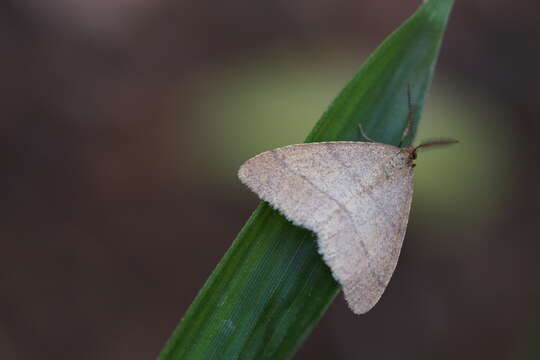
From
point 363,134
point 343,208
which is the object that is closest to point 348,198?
point 343,208

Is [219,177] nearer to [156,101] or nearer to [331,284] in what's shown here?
[156,101]

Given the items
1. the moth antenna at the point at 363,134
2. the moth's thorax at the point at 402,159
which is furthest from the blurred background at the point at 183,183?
the moth antenna at the point at 363,134

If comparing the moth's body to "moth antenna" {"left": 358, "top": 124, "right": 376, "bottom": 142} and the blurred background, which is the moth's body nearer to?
"moth antenna" {"left": 358, "top": 124, "right": 376, "bottom": 142}

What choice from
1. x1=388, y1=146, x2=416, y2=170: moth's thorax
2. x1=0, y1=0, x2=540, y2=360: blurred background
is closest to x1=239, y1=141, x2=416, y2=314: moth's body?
x1=388, y1=146, x2=416, y2=170: moth's thorax

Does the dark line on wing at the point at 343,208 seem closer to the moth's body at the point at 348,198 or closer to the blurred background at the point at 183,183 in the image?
the moth's body at the point at 348,198

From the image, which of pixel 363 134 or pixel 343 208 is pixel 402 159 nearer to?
pixel 363 134

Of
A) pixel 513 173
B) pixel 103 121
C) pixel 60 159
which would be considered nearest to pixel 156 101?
pixel 103 121
